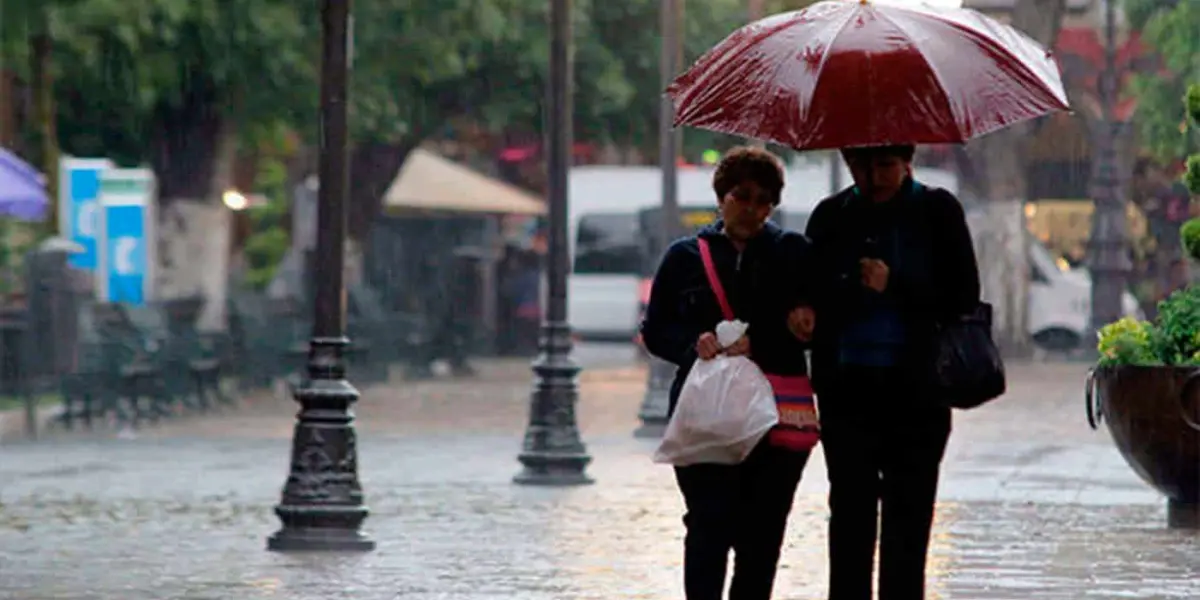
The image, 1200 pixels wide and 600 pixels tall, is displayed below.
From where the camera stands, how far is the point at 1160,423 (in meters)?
14.9

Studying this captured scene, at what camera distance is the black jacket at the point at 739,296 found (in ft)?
29.9

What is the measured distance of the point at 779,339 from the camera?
30.0 feet

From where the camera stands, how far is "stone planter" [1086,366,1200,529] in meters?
14.8

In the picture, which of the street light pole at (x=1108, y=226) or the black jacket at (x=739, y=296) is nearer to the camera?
the black jacket at (x=739, y=296)

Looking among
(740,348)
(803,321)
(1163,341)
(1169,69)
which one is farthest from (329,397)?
(1169,69)

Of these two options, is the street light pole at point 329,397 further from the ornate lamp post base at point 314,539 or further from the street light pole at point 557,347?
the street light pole at point 557,347

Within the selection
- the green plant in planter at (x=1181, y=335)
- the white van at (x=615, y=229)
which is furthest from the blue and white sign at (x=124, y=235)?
the green plant in planter at (x=1181, y=335)

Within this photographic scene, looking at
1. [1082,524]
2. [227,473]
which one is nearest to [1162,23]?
[227,473]

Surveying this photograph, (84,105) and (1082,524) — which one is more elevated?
(84,105)

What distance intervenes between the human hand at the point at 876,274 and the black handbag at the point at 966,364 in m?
0.22

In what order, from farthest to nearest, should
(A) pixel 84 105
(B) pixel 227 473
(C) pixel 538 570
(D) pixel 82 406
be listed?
(A) pixel 84 105
(D) pixel 82 406
(B) pixel 227 473
(C) pixel 538 570

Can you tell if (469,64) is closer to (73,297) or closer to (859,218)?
(73,297)

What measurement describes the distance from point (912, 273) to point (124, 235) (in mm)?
23421

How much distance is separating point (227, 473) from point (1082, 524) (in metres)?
7.10
